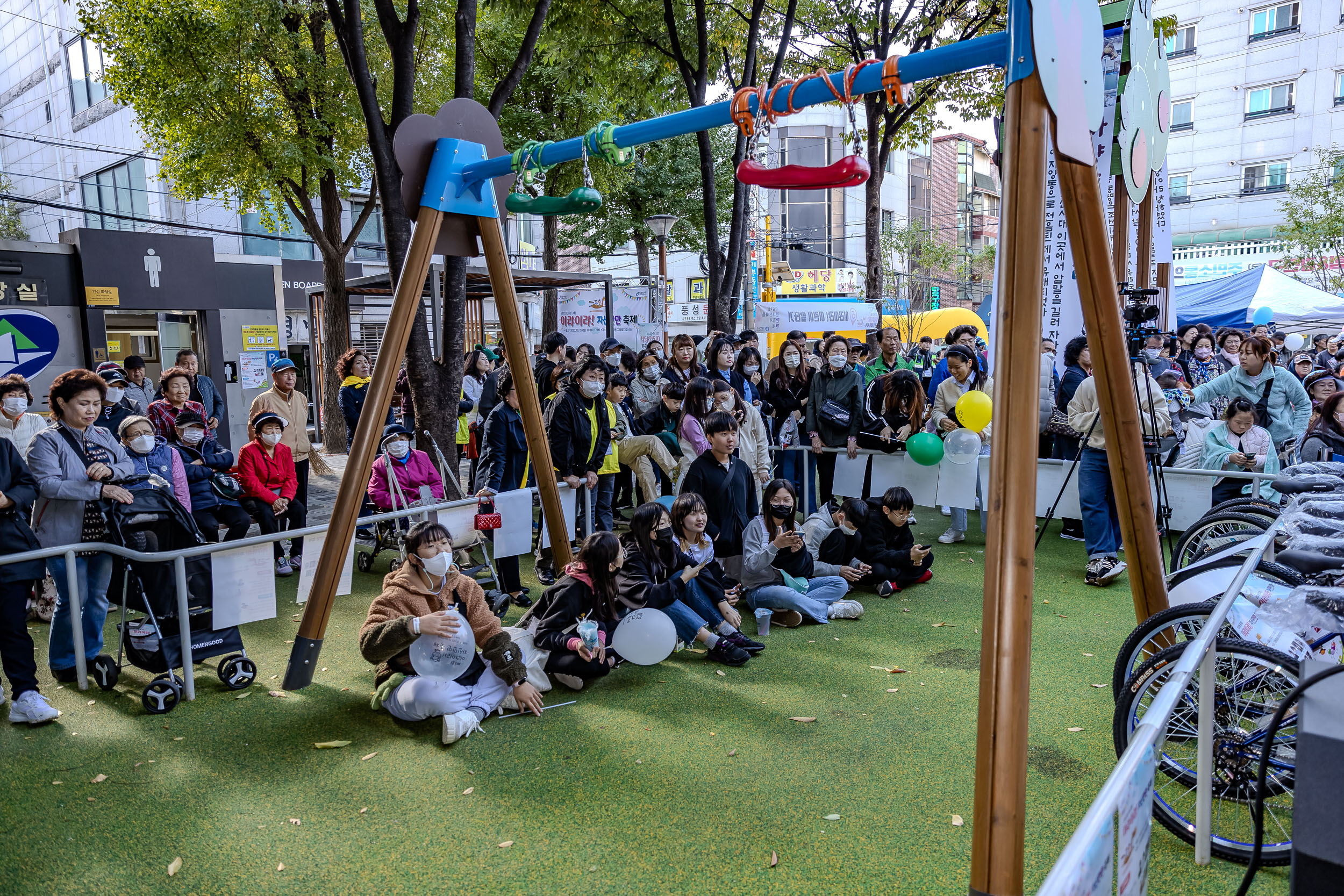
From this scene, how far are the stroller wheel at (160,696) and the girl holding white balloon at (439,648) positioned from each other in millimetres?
1058

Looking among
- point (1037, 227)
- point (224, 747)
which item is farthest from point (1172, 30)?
point (224, 747)

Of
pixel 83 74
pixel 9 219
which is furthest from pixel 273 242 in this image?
pixel 9 219

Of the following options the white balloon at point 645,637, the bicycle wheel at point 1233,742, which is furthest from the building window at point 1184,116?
the bicycle wheel at point 1233,742

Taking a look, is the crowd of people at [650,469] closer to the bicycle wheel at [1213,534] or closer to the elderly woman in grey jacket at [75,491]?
the elderly woman in grey jacket at [75,491]

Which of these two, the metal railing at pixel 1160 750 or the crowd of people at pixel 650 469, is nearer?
the metal railing at pixel 1160 750

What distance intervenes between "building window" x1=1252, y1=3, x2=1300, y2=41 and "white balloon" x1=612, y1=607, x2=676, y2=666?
1455 inches

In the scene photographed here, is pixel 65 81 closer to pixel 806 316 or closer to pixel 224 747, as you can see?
pixel 806 316

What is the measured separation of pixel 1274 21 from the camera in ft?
102

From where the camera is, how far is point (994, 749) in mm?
2404

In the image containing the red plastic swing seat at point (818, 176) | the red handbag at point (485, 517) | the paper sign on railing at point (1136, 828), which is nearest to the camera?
the paper sign on railing at point (1136, 828)

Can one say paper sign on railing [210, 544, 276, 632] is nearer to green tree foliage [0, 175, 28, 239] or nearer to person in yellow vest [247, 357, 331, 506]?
→ person in yellow vest [247, 357, 331, 506]

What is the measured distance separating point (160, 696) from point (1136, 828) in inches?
183

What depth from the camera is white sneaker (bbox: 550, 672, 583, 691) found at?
15.8ft

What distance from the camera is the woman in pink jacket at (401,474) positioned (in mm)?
6789
